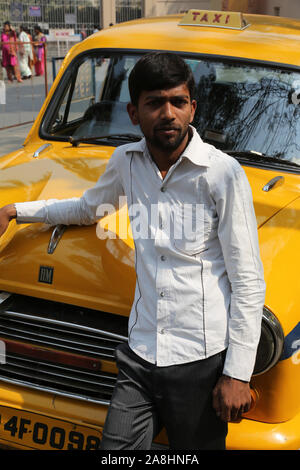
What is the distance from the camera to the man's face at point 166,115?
203cm

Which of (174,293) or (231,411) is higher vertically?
(174,293)

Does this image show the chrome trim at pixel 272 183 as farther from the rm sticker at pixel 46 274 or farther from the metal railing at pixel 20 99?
the metal railing at pixel 20 99

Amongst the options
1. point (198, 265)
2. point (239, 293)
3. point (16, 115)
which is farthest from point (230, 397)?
point (16, 115)

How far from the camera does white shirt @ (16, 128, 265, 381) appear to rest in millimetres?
1997

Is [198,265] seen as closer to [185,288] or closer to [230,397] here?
[185,288]

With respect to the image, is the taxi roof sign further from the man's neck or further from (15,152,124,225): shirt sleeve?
the man's neck

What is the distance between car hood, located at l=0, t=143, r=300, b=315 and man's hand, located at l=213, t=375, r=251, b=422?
586 mm

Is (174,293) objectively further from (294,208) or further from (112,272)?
(294,208)

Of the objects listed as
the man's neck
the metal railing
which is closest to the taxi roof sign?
the man's neck

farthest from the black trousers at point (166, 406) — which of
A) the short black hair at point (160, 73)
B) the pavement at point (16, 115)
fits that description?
the pavement at point (16, 115)

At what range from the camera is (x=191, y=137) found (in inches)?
84.9

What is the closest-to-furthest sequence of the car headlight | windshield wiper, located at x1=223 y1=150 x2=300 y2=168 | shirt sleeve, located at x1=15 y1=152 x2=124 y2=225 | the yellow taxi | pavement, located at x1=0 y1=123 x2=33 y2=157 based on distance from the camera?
1. the car headlight
2. the yellow taxi
3. shirt sleeve, located at x1=15 y1=152 x2=124 y2=225
4. windshield wiper, located at x1=223 y1=150 x2=300 y2=168
5. pavement, located at x1=0 y1=123 x2=33 y2=157
